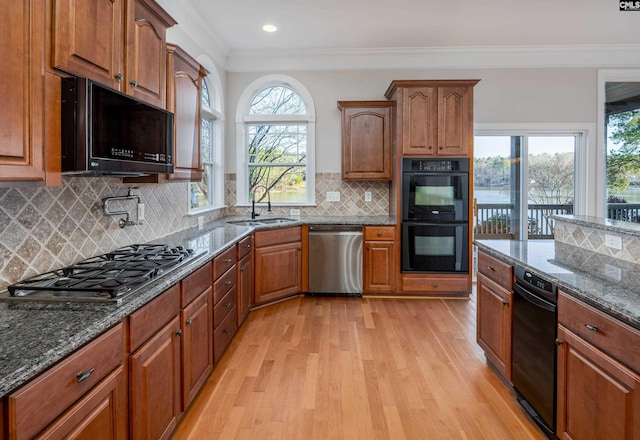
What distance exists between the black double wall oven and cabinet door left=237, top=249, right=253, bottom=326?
5.63 ft

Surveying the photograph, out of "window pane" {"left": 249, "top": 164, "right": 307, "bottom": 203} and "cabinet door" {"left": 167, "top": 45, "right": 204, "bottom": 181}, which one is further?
"window pane" {"left": 249, "top": 164, "right": 307, "bottom": 203}

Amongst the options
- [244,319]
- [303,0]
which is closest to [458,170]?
[303,0]

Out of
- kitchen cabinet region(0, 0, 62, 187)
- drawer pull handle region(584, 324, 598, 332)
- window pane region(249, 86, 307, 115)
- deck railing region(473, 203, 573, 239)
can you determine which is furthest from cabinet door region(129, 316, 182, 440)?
deck railing region(473, 203, 573, 239)

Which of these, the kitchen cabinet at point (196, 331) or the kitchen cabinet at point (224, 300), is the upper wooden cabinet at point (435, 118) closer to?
the kitchen cabinet at point (224, 300)

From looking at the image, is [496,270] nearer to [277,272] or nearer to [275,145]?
[277,272]

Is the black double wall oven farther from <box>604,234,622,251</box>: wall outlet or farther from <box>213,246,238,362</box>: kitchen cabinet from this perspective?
<box>604,234,622,251</box>: wall outlet

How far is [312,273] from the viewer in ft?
14.4

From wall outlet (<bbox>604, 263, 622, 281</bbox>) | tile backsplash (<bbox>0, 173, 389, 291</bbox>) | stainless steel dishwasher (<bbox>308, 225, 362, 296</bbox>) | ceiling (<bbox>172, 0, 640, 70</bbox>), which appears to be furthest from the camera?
stainless steel dishwasher (<bbox>308, 225, 362, 296</bbox>)

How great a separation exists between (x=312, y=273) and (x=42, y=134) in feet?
10.8

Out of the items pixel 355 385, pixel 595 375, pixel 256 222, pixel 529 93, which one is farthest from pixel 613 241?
pixel 529 93

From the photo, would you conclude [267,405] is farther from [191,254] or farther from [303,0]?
[303,0]

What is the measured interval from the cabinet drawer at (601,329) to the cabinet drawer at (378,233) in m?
2.57

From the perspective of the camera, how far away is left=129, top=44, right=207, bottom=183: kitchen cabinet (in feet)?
8.40

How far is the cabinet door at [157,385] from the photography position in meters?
1.51
